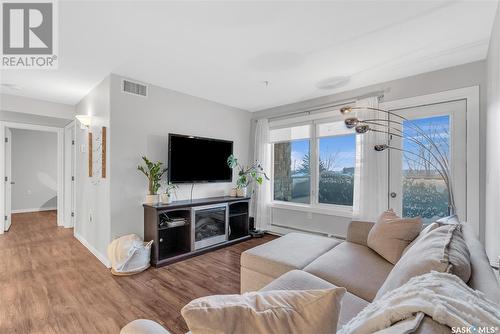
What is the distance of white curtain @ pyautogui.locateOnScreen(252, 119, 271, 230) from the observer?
4.54 metres

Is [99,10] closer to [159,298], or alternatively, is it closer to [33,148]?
[159,298]

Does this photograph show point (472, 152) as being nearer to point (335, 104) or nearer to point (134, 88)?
point (335, 104)

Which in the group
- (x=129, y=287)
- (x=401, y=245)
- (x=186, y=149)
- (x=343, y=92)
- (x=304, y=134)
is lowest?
(x=129, y=287)

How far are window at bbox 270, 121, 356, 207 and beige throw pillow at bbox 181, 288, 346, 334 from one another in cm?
320

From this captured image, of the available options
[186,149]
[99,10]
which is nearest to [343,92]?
[186,149]

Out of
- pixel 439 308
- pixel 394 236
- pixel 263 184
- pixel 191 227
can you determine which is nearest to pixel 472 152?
pixel 394 236

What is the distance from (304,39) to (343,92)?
5.59 ft

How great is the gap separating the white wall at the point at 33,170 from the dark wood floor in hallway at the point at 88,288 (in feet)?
10.9

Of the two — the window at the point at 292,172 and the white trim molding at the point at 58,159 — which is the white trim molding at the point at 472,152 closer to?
the window at the point at 292,172

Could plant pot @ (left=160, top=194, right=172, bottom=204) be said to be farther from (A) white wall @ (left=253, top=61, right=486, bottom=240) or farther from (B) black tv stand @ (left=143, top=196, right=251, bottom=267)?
(A) white wall @ (left=253, top=61, right=486, bottom=240)

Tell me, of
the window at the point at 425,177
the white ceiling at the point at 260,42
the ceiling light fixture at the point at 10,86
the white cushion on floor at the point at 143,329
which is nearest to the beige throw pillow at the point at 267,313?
the white cushion on floor at the point at 143,329

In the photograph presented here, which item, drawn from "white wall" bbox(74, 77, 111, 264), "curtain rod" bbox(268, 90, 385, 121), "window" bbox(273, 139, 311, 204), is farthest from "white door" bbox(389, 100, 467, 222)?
"white wall" bbox(74, 77, 111, 264)

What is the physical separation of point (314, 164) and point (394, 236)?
2.18 m

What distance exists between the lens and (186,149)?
11.5 feet
